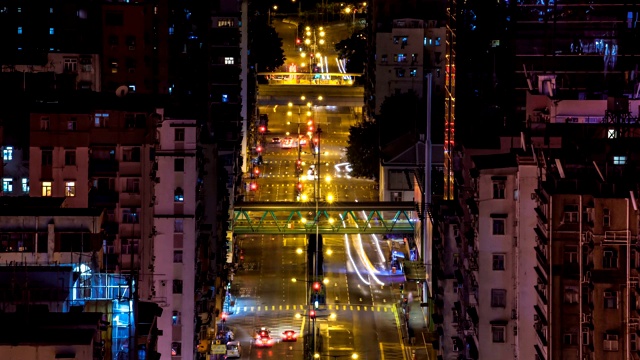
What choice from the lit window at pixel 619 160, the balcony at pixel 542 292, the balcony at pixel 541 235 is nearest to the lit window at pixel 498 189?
the balcony at pixel 541 235

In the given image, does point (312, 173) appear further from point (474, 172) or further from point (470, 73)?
point (474, 172)

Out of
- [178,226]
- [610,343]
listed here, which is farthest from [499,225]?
[178,226]

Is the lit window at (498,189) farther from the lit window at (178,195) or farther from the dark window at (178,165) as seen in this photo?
the lit window at (178,195)

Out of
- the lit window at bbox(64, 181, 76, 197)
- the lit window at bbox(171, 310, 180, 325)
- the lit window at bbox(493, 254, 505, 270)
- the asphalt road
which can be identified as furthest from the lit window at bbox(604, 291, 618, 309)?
the asphalt road

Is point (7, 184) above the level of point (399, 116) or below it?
below

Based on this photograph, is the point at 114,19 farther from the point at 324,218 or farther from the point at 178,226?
the point at 178,226

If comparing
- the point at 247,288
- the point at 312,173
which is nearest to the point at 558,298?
the point at 247,288
